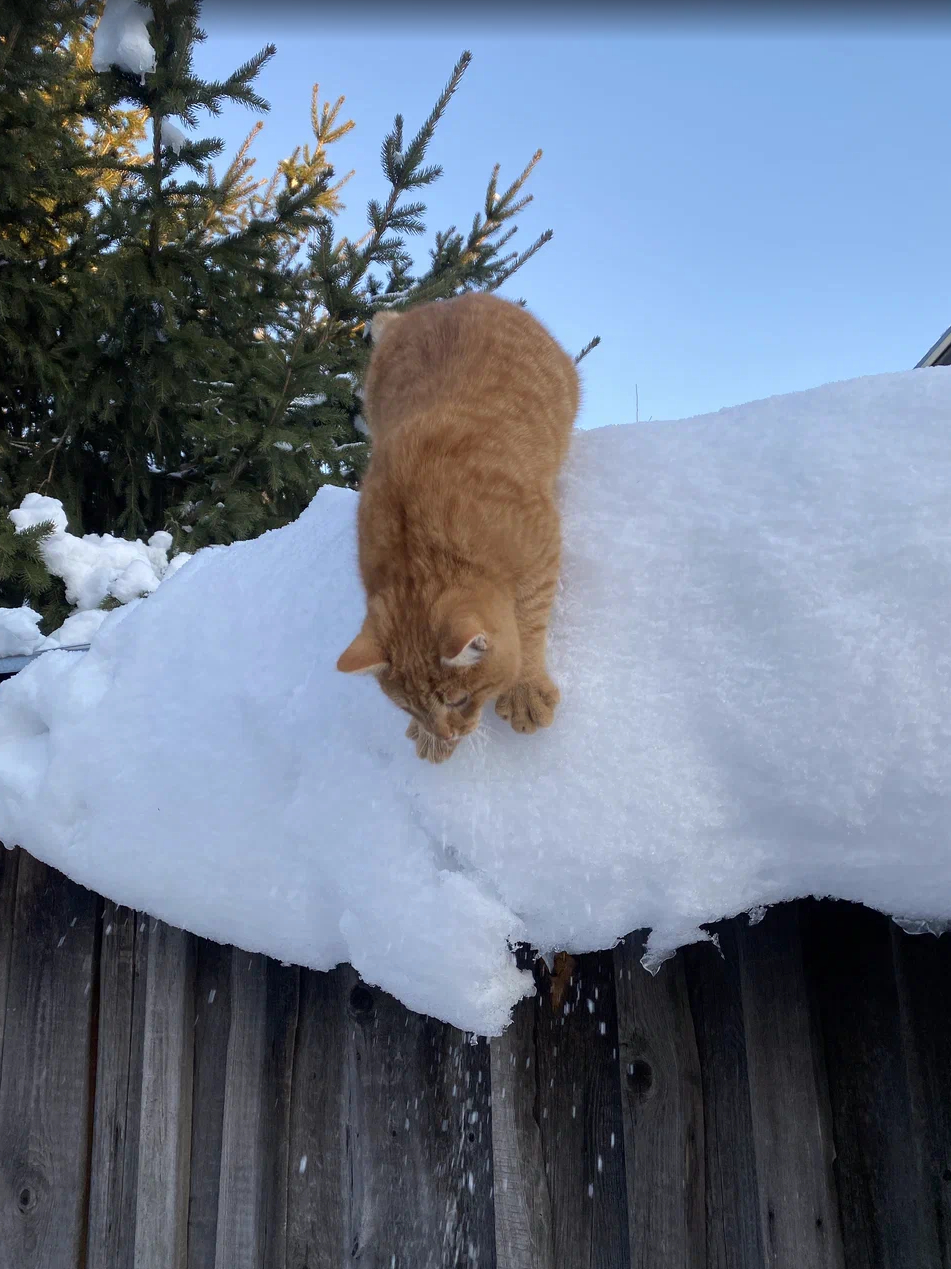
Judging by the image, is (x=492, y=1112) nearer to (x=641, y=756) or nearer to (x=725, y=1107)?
(x=725, y=1107)

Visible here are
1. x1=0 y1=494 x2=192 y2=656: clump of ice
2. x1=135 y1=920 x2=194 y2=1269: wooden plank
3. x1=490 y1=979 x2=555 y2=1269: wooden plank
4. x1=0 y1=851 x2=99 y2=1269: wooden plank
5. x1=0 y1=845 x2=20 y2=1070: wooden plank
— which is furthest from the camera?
x1=0 y1=494 x2=192 y2=656: clump of ice

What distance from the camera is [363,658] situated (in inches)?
48.2

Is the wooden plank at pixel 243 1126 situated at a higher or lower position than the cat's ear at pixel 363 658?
lower

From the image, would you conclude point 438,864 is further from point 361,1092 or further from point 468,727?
point 361,1092

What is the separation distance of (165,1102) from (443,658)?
3.85ft

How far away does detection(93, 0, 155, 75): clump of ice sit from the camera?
109 inches

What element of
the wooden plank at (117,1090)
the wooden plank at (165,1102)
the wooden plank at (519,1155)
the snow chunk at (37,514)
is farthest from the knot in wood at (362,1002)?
the snow chunk at (37,514)

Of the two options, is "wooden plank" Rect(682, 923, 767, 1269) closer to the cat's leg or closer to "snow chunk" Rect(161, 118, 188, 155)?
the cat's leg

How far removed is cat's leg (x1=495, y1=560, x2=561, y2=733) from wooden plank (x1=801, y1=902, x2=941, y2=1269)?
59 centimetres

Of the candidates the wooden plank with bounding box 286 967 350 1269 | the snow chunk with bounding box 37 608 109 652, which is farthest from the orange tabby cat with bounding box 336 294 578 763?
the snow chunk with bounding box 37 608 109 652

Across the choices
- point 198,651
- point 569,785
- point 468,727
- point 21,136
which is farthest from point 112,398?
point 569,785

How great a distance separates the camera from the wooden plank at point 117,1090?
1628 millimetres

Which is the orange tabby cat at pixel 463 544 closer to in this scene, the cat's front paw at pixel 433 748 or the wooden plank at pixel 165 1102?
the cat's front paw at pixel 433 748

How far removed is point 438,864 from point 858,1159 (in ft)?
2.70
